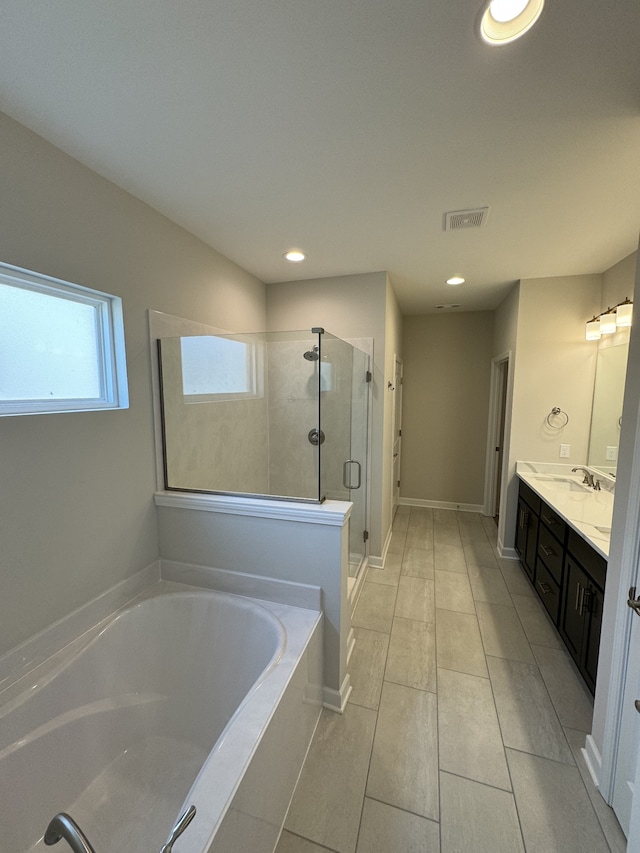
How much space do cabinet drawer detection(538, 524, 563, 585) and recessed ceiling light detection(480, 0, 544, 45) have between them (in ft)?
7.97

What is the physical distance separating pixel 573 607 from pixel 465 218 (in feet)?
7.48

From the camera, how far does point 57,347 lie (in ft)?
4.91

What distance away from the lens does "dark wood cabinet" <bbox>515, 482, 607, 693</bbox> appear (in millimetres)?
1720

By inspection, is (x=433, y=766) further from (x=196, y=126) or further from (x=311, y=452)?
(x=196, y=126)

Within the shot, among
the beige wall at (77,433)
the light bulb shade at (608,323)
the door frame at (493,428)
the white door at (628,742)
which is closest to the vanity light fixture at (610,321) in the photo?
the light bulb shade at (608,323)

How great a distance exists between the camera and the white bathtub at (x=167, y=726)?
106cm

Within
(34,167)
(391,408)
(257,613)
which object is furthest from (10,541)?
(391,408)

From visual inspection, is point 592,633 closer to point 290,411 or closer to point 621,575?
point 621,575

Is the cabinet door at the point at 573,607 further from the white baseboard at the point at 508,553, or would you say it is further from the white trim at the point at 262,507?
the white trim at the point at 262,507

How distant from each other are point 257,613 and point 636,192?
272 centimetres

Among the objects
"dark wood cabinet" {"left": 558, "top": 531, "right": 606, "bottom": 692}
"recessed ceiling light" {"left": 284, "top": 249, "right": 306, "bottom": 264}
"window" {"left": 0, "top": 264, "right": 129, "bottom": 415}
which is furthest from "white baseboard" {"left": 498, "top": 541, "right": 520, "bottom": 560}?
"window" {"left": 0, "top": 264, "right": 129, "bottom": 415}

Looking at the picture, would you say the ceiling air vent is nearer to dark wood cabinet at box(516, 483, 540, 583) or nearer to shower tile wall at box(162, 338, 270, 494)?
shower tile wall at box(162, 338, 270, 494)

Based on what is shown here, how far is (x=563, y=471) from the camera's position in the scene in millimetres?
2986

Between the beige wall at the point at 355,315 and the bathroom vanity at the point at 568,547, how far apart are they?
120 centimetres
